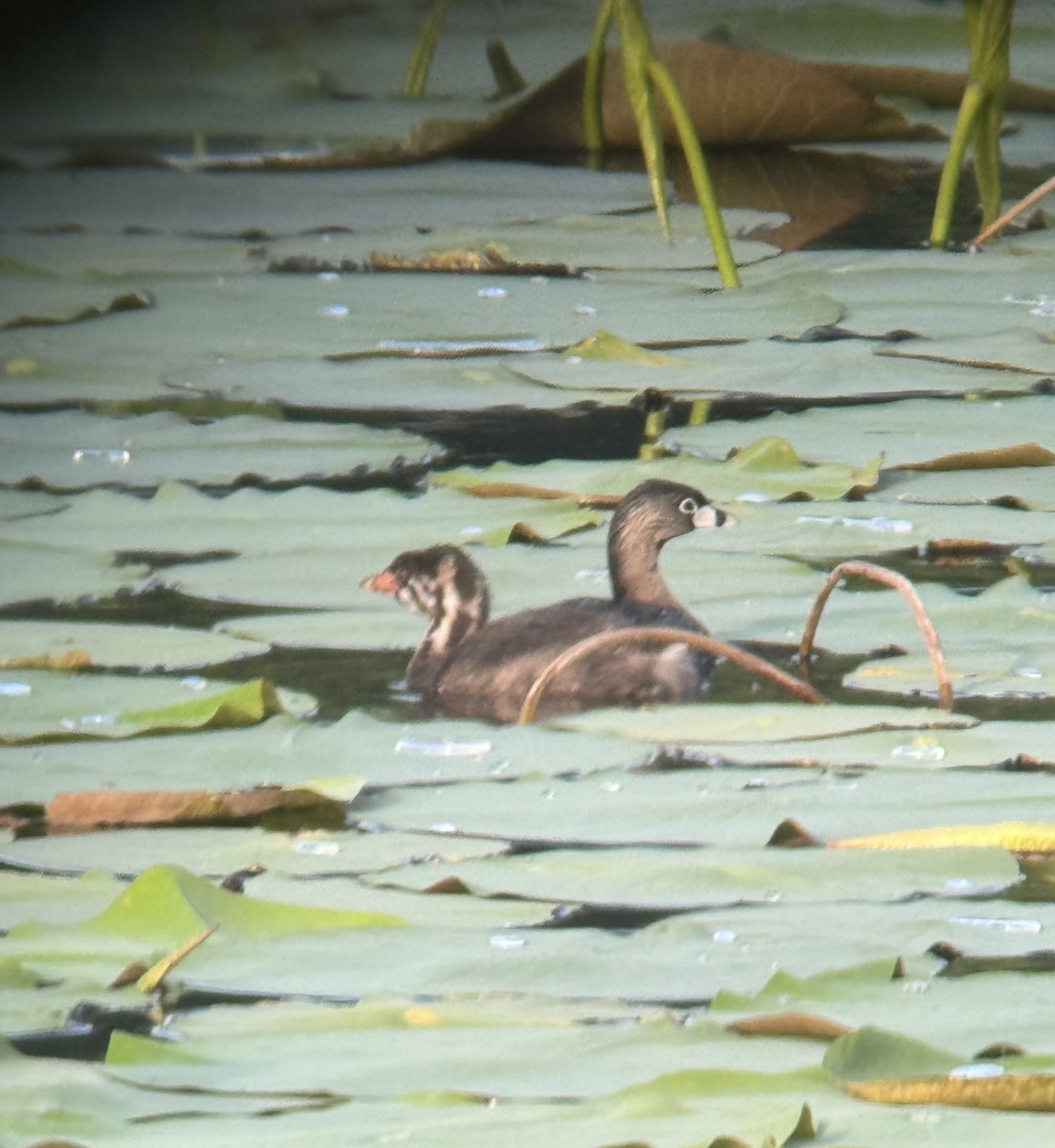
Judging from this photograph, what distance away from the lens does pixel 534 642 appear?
280cm

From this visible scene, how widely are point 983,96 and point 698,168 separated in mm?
607

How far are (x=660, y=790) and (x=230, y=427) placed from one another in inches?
74.4

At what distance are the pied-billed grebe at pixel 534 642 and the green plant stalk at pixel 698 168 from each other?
1.57 metres

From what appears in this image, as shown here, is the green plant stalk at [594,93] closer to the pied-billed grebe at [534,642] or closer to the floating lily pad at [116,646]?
the pied-billed grebe at [534,642]

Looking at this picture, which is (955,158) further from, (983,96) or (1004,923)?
(1004,923)

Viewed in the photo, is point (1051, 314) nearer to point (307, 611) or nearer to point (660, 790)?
point (307, 611)

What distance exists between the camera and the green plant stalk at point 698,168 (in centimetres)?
440

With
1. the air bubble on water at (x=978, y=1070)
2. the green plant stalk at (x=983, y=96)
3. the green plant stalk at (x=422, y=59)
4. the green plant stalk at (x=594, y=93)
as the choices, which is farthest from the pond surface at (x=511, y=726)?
the green plant stalk at (x=422, y=59)

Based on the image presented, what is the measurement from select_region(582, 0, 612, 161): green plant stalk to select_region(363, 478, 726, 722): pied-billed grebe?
332 centimetres

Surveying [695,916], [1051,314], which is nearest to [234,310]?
[1051,314]

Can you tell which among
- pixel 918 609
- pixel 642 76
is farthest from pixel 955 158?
pixel 918 609

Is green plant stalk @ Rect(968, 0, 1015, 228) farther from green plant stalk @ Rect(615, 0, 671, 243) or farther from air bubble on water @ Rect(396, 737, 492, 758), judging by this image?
air bubble on water @ Rect(396, 737, 492, 758)

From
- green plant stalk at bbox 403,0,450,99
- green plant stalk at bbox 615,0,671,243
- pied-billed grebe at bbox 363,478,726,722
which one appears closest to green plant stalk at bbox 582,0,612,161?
green plant stalk at bbox 403,0,450,99

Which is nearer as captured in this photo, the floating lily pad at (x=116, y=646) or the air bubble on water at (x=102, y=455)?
the floating lily pad at (x=116, y=646)
